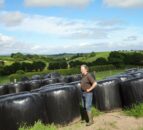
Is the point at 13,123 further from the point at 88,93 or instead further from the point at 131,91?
the point at 131,91

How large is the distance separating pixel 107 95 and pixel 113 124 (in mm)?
2467

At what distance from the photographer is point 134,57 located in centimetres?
9300

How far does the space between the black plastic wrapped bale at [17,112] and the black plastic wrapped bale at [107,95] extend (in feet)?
11.4

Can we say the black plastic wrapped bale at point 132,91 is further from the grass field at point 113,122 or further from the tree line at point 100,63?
the tree line at point 100,63

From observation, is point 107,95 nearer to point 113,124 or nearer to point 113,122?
point 113,122

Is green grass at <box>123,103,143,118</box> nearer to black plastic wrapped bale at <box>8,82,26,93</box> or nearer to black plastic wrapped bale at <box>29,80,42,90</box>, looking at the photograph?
black plastic wrapped bale at <box>8,82,26,93</box>

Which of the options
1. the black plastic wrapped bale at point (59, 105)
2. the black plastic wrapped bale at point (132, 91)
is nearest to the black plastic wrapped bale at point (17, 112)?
the black plastic wrapped bale at point (59, 105)

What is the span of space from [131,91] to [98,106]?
1349mm

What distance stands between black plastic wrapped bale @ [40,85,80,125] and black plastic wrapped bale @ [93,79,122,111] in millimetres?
1892

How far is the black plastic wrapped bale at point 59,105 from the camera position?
1114 centimetres

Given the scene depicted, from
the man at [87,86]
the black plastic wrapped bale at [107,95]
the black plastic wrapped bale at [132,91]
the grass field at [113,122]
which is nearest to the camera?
the grass field at [113,122]

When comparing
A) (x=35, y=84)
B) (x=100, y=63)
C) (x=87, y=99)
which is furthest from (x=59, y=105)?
(x=100, y=63)

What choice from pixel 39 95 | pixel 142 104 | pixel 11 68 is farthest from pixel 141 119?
pixel 11 68

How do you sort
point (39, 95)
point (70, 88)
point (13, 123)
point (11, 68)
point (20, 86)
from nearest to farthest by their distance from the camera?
point (13, 123) < point (39, 95) < point (70, 88) < point (20, 86) < point (11, 68)
